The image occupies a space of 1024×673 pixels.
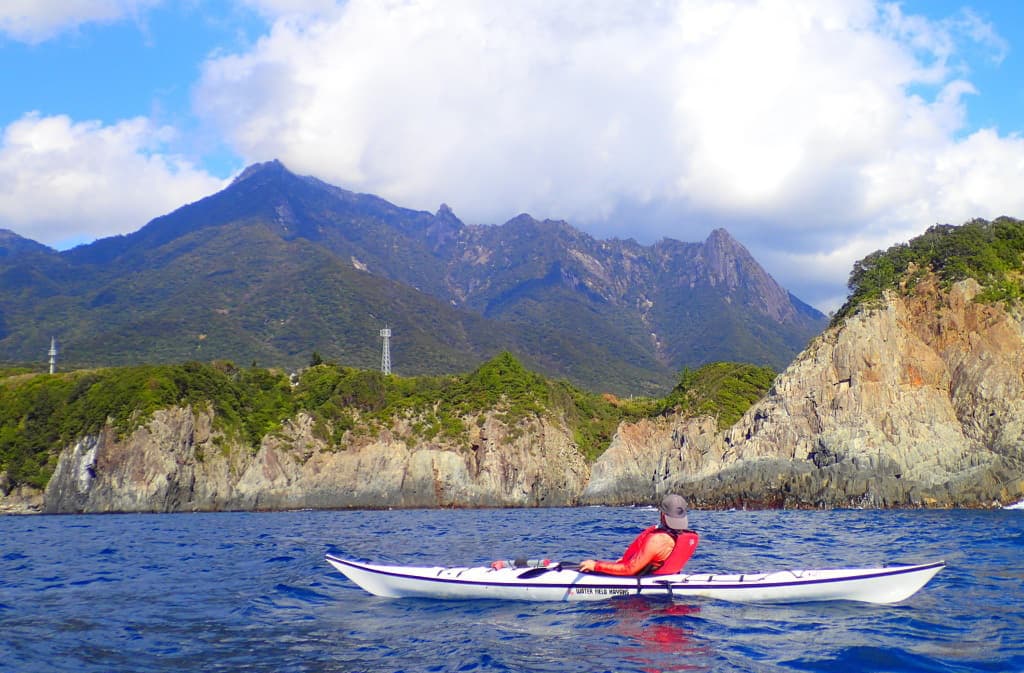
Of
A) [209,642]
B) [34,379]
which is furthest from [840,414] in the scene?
[34,379]

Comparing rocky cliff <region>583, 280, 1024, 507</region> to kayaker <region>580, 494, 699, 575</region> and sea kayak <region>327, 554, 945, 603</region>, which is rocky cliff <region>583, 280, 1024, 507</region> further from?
kayaker <region>580, 494, 699, 575</region>

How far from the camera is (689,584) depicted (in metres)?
16.8

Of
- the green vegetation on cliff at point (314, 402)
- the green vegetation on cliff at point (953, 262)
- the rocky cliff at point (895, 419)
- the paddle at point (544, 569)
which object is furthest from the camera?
the green vegetation on cliff at point (314, 402)

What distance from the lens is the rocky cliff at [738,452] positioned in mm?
63500

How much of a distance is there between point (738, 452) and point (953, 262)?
81.9 feet

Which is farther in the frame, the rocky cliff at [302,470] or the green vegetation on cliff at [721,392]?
the green vegetation on cliff at [721,392]

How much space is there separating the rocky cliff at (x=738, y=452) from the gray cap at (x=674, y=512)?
52.9 metres

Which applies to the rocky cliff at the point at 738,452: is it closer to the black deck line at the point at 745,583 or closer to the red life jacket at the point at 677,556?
the black deck line at the point at 745,583

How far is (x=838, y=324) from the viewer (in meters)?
75.4

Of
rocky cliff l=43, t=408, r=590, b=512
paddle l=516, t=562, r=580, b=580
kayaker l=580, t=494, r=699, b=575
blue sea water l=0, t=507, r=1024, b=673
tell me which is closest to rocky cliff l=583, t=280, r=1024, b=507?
rocky cliff l=43, t=408, r=590, b=512

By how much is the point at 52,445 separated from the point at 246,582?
267 ft

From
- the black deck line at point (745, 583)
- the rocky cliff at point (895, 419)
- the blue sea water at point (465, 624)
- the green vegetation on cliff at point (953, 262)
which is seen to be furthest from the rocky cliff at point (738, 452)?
the black deck line at point (745, 583)

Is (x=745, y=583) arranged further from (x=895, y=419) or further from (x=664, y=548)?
(x=895, y=419)

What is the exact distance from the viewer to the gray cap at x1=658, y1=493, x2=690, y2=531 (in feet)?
55.1
